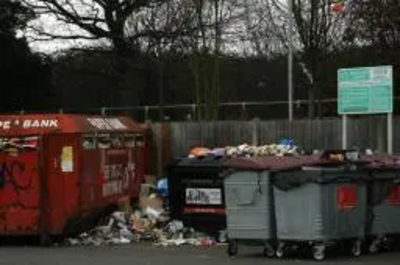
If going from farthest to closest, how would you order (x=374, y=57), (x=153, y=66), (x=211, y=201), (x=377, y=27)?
1. (x=153, y=66)
2. (x=374, y=57)
3. (x=377, y=27)
4. (x=211, y=201)

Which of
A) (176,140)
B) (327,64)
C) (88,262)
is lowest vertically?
(88,262)

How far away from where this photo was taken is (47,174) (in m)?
17.0

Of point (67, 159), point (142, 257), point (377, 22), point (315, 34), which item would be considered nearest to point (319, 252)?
point (142, 257)

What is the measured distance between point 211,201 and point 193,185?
1.52ft

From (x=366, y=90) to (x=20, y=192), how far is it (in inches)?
240

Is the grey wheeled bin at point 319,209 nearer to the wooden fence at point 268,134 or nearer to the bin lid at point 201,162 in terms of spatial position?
the bin lid at point 201,162

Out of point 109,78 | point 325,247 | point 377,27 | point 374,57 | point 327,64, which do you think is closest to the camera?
point 325,247

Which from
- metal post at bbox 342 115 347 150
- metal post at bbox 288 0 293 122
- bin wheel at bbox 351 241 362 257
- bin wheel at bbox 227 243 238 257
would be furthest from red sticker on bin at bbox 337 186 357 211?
metal post at bbox 288 0 293 122

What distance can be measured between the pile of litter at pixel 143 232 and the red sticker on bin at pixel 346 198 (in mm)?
3092

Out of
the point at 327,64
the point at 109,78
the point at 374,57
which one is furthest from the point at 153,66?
the point at 374,57

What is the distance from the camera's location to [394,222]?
1484 centimetres

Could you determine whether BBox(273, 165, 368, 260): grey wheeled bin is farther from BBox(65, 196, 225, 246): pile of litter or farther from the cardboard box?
the cardboard box

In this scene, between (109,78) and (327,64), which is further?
(109,78)

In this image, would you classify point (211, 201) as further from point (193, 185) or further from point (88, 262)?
point (88, 262)
